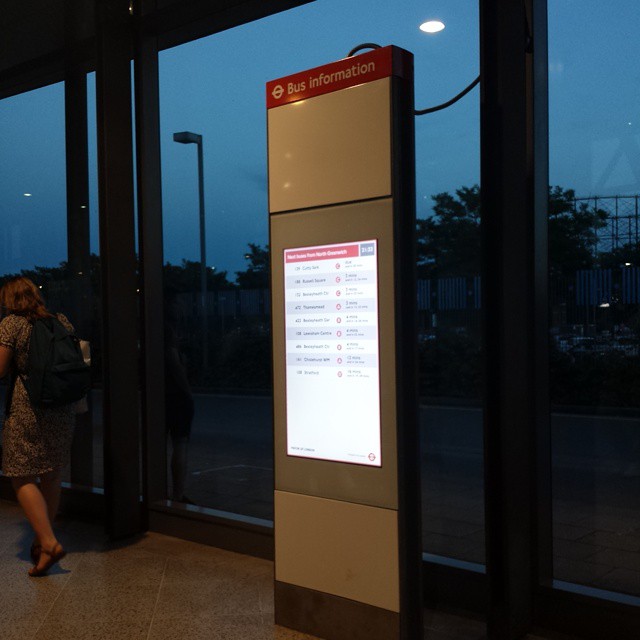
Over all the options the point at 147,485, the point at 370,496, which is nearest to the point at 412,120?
the point at 370,496

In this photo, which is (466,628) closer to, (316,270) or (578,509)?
(578,509)

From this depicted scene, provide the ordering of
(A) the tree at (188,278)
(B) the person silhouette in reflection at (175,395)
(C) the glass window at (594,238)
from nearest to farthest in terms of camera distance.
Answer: (C) the glass window at (594,238) < (A) the tree at (188,278) < (B) the person silhouette in reflection at (175,395)

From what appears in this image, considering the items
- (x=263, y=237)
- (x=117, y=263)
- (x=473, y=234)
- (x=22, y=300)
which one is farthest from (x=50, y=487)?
(x=473, y=234)

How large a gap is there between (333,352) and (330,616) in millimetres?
1184

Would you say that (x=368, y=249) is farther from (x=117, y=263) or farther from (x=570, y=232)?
(x=117, y=263)

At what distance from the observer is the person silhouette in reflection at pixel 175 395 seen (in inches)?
227

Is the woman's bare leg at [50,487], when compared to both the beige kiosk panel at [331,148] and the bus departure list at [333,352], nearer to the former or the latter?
the bus departure list at [333,352]

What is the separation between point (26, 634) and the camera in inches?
149

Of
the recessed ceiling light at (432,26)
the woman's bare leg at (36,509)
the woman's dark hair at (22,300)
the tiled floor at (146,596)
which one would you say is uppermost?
the recessed ceiling light at (432,26)

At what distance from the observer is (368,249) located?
130 inches

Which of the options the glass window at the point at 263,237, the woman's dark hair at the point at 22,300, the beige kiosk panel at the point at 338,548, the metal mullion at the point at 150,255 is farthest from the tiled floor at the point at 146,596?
the woman's dark hair at the point at 22,300

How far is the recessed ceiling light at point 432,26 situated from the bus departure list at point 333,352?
1.60 m

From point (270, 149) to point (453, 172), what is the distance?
1034 millimetres

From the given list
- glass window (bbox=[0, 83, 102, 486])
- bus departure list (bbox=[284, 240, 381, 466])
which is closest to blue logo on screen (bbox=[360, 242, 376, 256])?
bus departure list (bbox=[284, 240, 381, 466])
